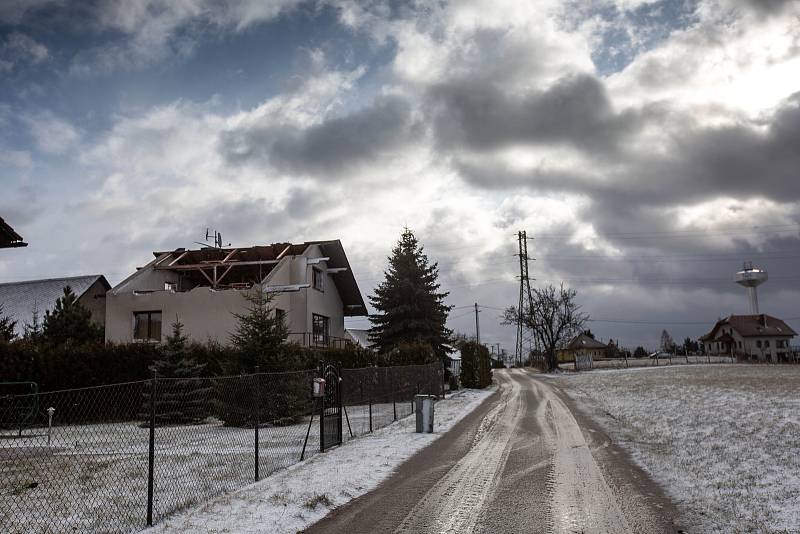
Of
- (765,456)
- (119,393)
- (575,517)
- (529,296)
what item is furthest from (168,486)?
(529,296)

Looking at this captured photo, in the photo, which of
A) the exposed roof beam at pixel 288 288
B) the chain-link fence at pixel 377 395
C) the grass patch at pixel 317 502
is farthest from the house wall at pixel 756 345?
the grass patch at pixel 317 502

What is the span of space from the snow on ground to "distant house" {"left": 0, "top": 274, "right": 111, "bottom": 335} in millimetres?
31053

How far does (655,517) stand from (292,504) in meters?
4.53

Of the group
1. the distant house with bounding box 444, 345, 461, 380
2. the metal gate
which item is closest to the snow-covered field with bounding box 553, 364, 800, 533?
the metal gate

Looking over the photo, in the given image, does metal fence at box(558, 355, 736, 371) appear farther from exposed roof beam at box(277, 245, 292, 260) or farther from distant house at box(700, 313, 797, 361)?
exposed roof beam at box(277, 245, 292, 260)

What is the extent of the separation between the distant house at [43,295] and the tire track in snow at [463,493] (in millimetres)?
32559

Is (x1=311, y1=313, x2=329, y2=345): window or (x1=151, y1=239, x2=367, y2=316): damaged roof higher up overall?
(x1=151, y1=239, x2=367, y2=316): damaged roof

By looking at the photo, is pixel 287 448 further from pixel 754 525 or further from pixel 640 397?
pixel 640 397

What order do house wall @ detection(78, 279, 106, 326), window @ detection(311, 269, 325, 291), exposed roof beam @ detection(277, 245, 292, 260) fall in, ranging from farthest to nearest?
house wall @ detection(78, 279, 106, 326) < window @ detection(311, 269, 325, 291) < exposed roof beam @ detection(277, 245, 292, 260)

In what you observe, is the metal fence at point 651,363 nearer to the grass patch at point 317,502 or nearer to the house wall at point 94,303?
the house wall at point 94,303

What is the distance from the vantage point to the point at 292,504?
7957 mm

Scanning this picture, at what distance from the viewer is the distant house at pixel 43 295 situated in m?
39.1

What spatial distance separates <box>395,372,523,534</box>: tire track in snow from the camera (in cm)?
701

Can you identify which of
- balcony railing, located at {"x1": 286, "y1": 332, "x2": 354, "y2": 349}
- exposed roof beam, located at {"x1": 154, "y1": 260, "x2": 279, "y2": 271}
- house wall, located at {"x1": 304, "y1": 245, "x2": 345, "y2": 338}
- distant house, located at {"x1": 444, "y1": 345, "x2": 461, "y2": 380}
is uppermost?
exposed roof beam, located at {"x1": 154, "y1": 260, "x2": 279, "y2": 271}
